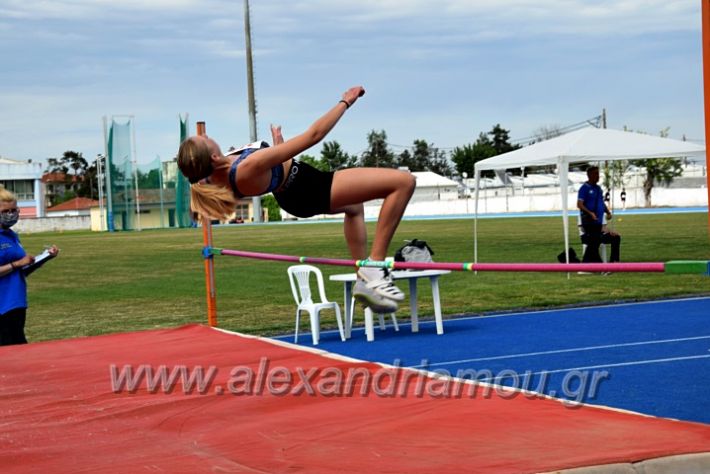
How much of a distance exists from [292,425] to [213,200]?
122 cm

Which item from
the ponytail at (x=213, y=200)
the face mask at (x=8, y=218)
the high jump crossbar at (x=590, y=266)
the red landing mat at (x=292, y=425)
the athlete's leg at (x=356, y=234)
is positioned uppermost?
the ponytail at (x=213, y=200)

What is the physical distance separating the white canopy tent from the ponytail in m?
10.3

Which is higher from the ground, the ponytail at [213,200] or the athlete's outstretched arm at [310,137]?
the athlete's outstretched arm at [310,137]

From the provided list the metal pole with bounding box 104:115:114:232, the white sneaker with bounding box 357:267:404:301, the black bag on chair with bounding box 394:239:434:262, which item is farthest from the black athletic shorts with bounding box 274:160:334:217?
the metal pole with bounding box 104:115:114:232

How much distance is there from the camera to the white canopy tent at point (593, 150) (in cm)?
1512

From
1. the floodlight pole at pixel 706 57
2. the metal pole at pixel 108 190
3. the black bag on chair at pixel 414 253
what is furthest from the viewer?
the metal pole at pixel 108 190

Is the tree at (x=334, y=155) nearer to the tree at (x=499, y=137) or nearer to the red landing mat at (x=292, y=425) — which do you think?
the tree at (x=499, y=137)

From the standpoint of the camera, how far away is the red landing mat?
4.01 m

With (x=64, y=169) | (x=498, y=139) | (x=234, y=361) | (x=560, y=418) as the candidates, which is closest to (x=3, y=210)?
(x=234, y=361)

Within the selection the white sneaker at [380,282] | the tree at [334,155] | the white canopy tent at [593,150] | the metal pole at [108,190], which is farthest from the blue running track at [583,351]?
the tree at [334,155]

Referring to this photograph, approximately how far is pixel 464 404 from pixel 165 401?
1.55m

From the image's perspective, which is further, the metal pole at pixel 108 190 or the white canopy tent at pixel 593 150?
the metal pole at pixel 108 190

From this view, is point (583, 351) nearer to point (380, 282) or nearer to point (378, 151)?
point (380, 282)

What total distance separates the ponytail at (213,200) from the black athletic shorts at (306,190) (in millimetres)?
265
